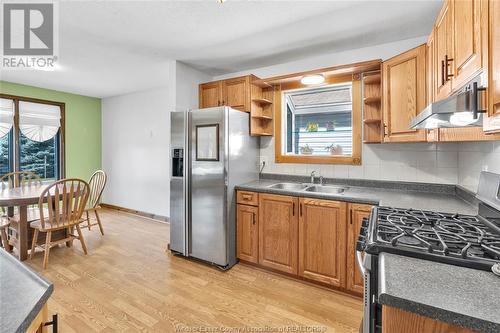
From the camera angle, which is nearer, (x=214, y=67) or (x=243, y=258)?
(x=243, y=258)

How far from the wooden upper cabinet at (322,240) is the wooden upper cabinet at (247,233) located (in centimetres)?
51

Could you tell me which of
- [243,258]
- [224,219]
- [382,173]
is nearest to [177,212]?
[224,219]

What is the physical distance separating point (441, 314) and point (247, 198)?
7.06 ft

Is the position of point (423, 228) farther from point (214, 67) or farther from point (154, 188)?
point (154, 188)

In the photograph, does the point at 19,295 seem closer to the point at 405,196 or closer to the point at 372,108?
the point at 405,196

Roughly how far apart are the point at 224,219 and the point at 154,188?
8.37 feet

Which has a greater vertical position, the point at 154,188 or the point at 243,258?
the point at 154,188

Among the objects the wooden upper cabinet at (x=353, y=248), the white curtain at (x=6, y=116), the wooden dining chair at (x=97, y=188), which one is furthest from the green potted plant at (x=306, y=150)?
the white curtain at (x=6, y=116)

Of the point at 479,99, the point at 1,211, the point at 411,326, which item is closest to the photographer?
the point at 411,326

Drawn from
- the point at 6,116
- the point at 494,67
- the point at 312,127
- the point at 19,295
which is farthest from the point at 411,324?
the point at 6,116

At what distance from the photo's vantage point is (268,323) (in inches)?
73.1

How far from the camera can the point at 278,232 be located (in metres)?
2.54
